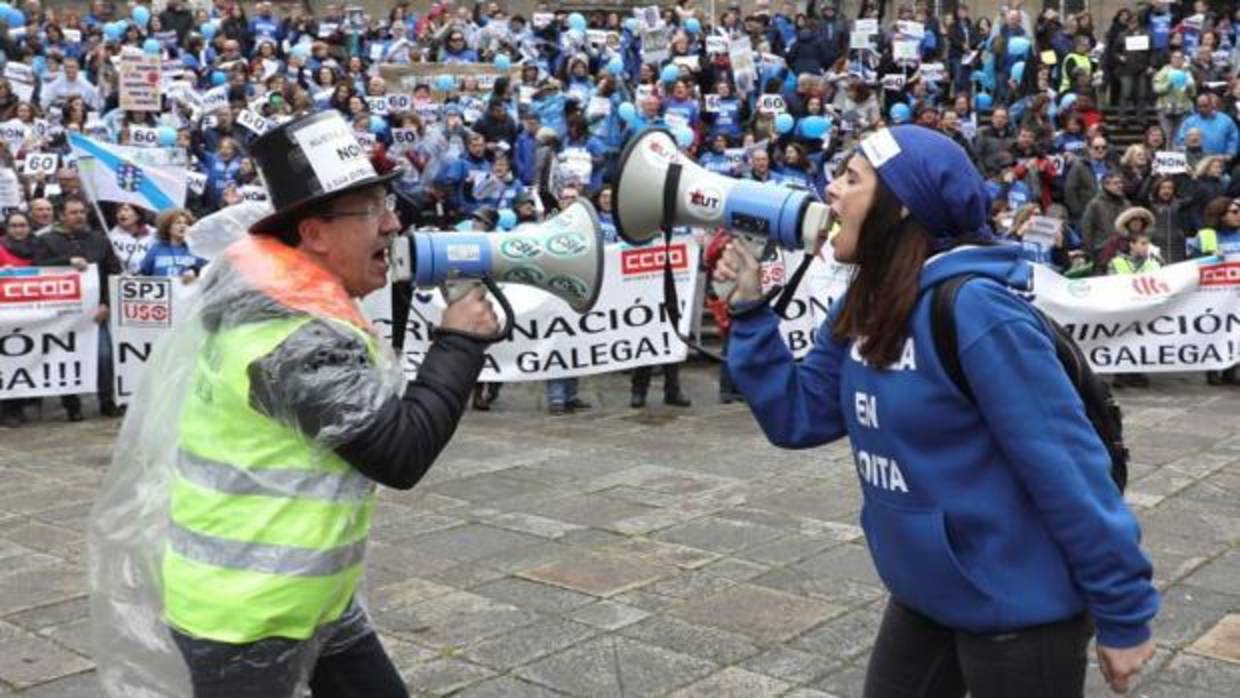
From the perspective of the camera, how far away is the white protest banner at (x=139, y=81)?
14.7m

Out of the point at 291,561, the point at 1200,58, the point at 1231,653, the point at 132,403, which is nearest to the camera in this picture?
the point at 291,561

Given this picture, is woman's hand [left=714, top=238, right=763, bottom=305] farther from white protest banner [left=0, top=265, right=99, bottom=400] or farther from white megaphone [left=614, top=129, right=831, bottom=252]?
white protest banner [left=0, top=265, right=99, bottom=400]

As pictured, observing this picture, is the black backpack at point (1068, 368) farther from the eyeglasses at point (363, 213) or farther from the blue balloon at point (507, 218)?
the blue balloon at point (507, 218)

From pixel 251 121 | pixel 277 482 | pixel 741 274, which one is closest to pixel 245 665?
pixel 277 482

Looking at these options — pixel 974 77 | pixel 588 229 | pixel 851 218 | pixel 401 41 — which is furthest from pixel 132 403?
pixel 974 77

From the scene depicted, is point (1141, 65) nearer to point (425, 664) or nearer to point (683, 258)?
point (683, 258)

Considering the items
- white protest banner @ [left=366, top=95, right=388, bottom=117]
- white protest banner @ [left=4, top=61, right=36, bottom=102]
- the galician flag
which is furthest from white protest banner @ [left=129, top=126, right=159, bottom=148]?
white protest banner @ [left=366, top=95, right=388, bottom=117]

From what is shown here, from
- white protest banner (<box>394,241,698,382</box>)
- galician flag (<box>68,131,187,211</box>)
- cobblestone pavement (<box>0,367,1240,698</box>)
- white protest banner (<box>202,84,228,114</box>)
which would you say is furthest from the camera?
white protest banner (<box>202,84,228,114</box>)

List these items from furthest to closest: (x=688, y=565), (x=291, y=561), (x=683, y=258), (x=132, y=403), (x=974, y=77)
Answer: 1. (x=974, y=77)
2. (x=683, y=258)
3. (x=688, y=565)
4. (x=132, y=403)
5. (x=291, y=561)

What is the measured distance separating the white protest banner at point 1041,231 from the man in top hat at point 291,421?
1035 centimetres

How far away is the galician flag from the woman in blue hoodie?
10.4 m

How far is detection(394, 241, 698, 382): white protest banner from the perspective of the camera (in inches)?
402

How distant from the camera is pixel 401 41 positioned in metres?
20.1

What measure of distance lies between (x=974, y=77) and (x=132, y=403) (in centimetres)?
1958
